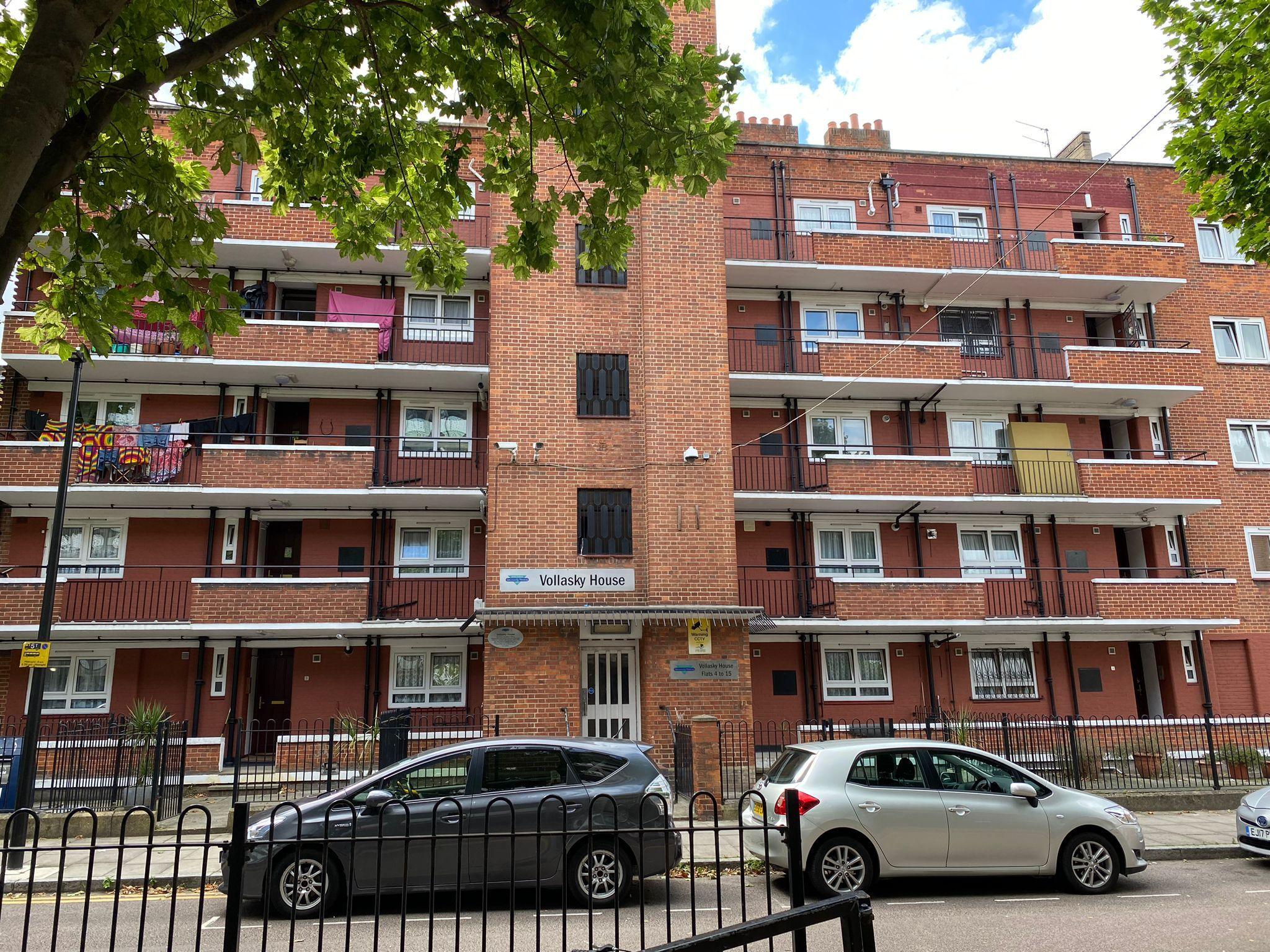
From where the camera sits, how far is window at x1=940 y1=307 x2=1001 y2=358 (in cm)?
2316

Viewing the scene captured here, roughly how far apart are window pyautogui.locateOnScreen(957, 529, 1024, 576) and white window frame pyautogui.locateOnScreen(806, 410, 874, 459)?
328 centimetres

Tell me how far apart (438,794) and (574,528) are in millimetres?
Answer: 9358

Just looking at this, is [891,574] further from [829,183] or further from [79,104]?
[79,104]

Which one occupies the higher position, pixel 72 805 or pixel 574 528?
pixel 574 528

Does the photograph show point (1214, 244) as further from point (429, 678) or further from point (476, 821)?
point (476, 821)

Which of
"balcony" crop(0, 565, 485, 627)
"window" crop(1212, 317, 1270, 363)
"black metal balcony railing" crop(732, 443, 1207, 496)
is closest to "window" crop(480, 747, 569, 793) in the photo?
"balcony" crop(0, 565, 485, 627)

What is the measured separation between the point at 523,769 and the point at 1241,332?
81.8ft

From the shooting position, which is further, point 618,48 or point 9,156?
point 618,48

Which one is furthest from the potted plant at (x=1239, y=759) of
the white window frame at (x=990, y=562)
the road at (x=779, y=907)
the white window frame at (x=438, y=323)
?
the white window frame at (x=438, y=323)

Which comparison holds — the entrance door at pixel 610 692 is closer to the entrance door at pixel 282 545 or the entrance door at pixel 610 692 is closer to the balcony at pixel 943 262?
the entrance door at pixel 282 545

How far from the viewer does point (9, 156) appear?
14.6 feet

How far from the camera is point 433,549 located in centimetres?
2089

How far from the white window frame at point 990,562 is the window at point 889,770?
1328cm

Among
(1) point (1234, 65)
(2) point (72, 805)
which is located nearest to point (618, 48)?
(1) point (1234, 65)
